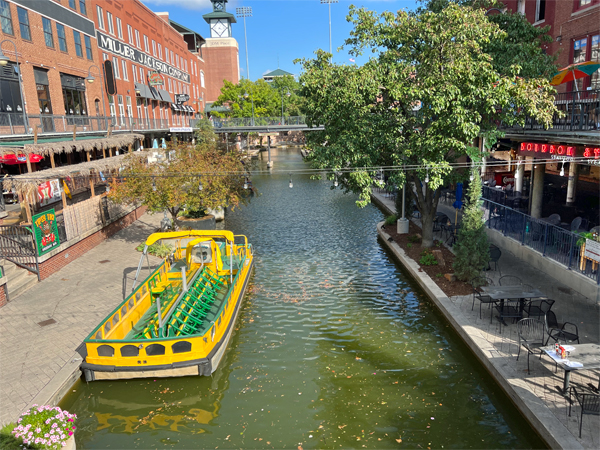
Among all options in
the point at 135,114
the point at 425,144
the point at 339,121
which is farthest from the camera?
the point at 135,114

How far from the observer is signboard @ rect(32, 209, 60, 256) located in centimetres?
1670

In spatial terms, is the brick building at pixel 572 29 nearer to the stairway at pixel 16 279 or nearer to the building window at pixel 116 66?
the stairway at pixel 16 279

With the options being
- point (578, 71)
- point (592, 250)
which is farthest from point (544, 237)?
point (578, 71)

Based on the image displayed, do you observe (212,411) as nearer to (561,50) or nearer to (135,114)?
(561,50)

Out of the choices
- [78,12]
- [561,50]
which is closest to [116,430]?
[561,50]

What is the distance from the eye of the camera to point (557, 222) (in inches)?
679

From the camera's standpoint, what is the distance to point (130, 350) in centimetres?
1051

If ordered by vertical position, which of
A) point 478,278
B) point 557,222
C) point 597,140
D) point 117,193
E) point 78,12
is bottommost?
point 478,278

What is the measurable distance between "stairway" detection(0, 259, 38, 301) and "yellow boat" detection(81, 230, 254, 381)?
4.80m

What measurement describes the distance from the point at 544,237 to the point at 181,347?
12683 millimetres

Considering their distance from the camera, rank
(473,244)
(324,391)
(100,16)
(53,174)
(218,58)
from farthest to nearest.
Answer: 1. (218,58)
2. (100,16)
3. (53,174)
4. (473,244)
5. (324,391)

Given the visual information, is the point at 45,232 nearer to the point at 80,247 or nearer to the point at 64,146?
the point at 80,247

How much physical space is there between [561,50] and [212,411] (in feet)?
72.9

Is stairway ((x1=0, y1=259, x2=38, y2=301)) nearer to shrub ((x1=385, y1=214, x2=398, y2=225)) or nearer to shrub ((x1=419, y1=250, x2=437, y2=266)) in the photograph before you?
shrub ((x1=419, y1=250, x2=437, y2=266))
